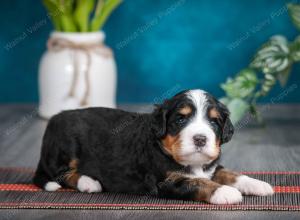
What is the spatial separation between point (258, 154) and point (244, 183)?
1394 mm

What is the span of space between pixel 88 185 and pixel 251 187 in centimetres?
79

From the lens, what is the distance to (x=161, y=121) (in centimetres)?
324

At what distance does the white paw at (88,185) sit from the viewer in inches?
137

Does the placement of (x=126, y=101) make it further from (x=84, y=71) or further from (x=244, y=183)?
(x=244, y=183)

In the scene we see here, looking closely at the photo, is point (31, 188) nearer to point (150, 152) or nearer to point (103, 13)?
point (150, 152)

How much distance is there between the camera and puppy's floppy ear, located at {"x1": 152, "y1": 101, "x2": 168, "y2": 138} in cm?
323

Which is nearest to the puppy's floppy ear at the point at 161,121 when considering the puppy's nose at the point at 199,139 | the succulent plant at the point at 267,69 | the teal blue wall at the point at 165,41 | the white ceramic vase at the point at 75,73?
the puppy's nose at the point at 199,139

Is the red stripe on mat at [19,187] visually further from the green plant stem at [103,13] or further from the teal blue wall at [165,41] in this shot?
the teal blue wall at [165,41]

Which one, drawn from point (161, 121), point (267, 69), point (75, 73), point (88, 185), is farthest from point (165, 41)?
point (161, 121)

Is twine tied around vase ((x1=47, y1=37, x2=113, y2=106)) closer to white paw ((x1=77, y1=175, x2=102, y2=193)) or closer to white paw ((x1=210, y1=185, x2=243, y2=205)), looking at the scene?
white paw ((x1=77, y1=175, x2=102, y2=193))

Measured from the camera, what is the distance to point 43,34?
652 centimetres

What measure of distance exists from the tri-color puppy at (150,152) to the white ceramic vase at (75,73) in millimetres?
2173

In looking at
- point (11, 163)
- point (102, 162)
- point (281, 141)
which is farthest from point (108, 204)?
point (281, 141)

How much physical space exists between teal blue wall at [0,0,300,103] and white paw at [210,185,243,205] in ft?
10.8
